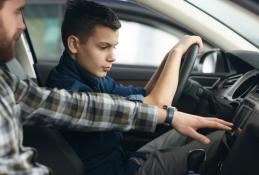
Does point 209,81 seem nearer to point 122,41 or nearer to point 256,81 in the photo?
point 256,81

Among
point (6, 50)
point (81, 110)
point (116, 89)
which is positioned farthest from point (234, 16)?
point (6, 50)

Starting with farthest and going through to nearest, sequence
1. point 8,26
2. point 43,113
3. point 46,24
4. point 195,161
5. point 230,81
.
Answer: point 46,24 < point 230,81 < point 195,161 < point 43,113 < point 8,26

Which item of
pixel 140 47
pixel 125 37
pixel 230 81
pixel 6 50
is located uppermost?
pixel 6 50

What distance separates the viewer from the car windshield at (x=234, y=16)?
2122 millimetres

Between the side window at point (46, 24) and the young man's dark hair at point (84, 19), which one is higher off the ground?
the young man's dark hair at point (84, 19)

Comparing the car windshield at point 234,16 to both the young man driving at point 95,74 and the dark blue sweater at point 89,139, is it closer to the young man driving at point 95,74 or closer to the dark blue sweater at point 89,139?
the young man driving at point 95,74

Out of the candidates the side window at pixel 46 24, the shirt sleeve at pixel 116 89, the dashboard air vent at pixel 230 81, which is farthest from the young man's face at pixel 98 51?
the side window at pixel 46 24

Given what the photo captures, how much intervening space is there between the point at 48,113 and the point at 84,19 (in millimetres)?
478

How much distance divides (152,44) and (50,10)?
1549 mm

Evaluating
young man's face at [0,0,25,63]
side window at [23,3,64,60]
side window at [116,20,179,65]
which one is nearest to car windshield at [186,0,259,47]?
young man's face at [0,0,25,63]

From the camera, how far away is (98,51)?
204cm

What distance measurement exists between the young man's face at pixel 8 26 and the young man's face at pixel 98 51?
45 centimetres

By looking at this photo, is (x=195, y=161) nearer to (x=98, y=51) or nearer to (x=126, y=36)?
(x=98, y=51)

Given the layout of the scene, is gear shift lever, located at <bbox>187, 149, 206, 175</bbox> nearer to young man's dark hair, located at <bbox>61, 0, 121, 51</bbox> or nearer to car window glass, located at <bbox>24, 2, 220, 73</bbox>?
young man's dark hair, located at <bbox>61, 0, 121, 51</bbox>
